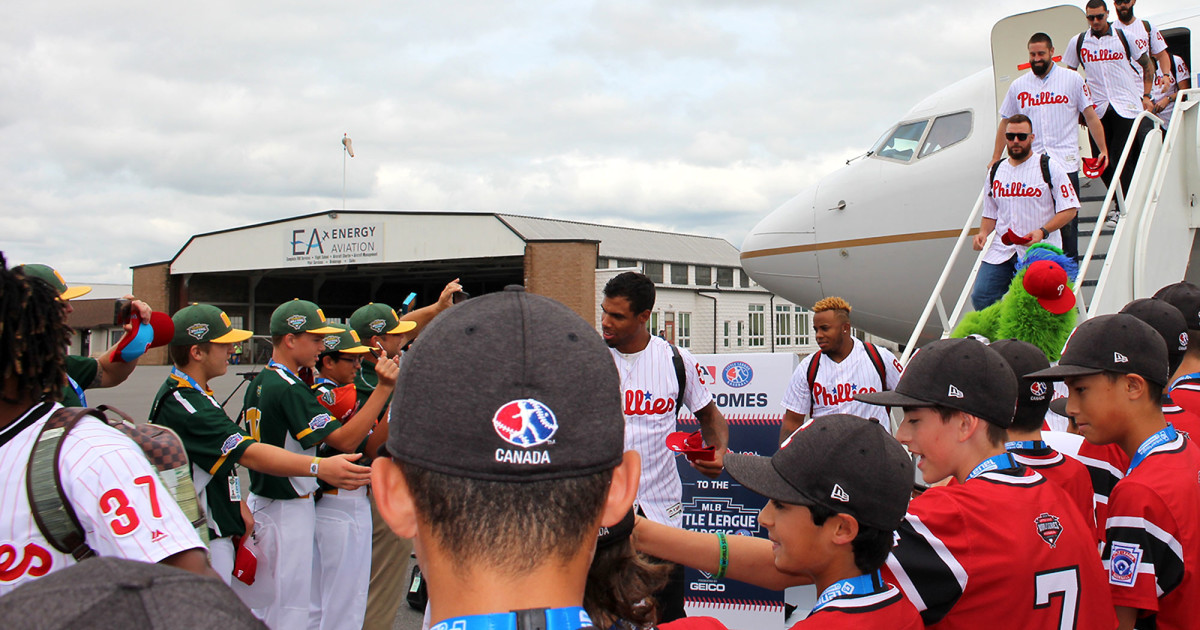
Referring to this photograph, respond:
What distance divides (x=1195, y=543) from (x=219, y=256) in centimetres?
3780

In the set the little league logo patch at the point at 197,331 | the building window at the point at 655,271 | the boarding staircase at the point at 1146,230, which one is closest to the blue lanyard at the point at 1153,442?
the boarding staircase at the point at 1146,230

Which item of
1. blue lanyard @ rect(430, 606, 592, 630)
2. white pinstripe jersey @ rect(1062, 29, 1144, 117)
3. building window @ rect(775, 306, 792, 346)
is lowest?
building window @ rect(775, 306, 792, 346)

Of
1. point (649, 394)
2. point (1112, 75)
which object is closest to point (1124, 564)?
point (649, 394)

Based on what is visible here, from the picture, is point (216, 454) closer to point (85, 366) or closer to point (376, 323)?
point (85, 366)

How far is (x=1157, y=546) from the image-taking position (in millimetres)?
2439

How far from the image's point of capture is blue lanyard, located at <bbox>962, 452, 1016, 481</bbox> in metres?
2.38

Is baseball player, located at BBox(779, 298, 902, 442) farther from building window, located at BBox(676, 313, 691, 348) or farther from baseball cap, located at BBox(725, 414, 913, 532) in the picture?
building window, located at BBox(676, 313, 691, 348)

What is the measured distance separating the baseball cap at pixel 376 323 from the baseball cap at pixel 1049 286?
449cm

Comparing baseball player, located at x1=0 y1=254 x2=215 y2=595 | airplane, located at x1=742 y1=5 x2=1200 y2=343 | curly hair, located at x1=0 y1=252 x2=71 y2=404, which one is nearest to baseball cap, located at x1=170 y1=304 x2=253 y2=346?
curly hair, located at x1=0 y1=252 x2=71 y2=404

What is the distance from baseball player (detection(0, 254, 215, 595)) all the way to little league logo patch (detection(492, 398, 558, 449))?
1212 mm

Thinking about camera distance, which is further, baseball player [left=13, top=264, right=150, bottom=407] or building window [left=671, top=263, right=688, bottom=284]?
building window [left=671, top=263, right=688, bottom=284]

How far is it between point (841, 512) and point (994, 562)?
516 millimetres

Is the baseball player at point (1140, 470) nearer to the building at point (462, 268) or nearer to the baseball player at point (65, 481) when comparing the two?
the baseball player at point (65, 481)

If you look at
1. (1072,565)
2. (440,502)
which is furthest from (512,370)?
(1072,565)
